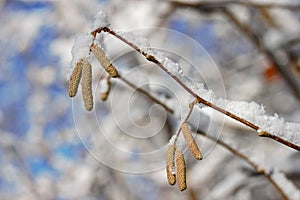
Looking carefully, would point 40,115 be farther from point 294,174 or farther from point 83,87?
point 83,87

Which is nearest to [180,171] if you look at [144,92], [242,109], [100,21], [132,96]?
[242,109]

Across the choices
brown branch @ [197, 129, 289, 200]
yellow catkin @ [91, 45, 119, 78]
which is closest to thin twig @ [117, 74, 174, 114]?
brown branch @ [197, 129, 289, 200]

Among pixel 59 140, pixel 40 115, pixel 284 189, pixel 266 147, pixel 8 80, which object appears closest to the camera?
pixel 284 189

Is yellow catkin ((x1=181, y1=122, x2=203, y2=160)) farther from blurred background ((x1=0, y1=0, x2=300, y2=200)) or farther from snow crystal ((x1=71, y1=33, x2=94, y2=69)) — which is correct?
blurred background ((x1=0, y1=0, x2=300, y2=200))

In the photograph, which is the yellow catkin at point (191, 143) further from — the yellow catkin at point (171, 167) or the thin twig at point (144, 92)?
the thin twig at point (144, 92)

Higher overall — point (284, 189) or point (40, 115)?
point (40, 115)

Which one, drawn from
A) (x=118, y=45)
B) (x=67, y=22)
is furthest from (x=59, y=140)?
(x=118, y=45)

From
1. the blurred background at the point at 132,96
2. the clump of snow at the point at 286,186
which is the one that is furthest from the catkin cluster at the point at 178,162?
the blurred background at the point at 132,96
